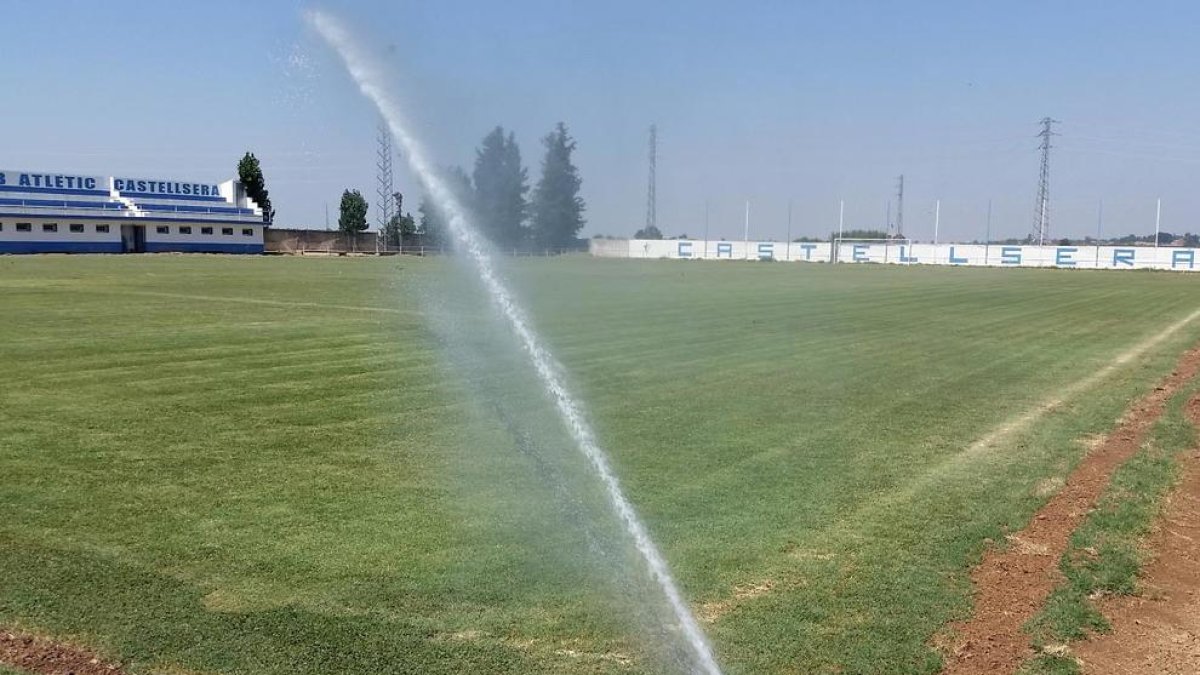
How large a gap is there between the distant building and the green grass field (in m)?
63.5

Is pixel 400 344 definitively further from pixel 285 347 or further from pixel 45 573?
pixel 45 573

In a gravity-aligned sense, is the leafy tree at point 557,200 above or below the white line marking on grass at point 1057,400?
above

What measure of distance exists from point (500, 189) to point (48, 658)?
4.77 metres

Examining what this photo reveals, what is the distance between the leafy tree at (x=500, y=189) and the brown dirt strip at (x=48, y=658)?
4265mm

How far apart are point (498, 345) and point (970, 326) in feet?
40.5

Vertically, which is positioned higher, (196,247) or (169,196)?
(169,196)

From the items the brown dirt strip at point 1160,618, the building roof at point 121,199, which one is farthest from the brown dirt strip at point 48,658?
the building roof at point 121,199

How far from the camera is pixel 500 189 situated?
25.1ft

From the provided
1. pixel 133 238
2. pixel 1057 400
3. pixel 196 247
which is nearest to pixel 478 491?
pixel 1057 400

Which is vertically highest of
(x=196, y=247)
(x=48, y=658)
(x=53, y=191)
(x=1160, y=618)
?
(x=53, y=191)

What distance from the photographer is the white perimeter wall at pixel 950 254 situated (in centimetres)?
7381

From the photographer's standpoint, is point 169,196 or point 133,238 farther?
point 169,196

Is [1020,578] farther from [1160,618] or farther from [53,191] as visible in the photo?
[53,191]

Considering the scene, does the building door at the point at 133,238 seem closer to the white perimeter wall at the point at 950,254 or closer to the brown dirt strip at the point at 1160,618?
the white perimeter wall at the point at 950,254
